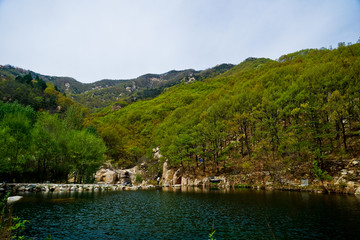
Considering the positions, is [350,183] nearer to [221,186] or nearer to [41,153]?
[221,186]

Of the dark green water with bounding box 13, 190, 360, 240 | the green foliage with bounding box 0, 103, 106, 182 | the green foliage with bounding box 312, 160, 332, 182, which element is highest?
the green foliage with bounding box 0, 103, 106, 182

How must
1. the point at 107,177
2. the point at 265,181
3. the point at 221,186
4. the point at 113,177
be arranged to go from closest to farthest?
the point at 265,181
the point at 221,186
the point at 107,177
the point at 113,177

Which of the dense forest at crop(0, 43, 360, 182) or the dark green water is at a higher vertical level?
the dense forest at crop(0, 43, 360, 182)

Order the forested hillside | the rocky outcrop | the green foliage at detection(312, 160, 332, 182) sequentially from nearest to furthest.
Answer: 1. the green foliage at detection(312, 160, 332, 182)
2. the forested hillside
3. the rocky outcrop

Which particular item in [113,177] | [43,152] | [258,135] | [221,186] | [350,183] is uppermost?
[258,135]

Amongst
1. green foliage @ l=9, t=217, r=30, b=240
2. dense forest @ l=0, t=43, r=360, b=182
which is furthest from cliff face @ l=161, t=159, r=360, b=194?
green foliage @ l=9, t=217, r=30, b=240

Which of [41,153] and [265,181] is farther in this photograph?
[41,153]

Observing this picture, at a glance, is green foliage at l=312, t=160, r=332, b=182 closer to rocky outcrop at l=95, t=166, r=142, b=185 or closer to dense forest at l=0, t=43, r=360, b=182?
dense forest at l=0, t=43, r=360, b=182

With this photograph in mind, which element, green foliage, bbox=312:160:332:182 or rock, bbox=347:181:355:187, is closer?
rock, bbox=347:181:355:187

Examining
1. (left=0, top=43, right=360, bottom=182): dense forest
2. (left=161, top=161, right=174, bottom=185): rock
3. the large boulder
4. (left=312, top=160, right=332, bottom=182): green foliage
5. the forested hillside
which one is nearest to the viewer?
(left=312, top=160, right=332, bottom=182): green foliage

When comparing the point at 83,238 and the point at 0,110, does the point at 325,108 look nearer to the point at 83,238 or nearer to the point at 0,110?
the point at 83,238

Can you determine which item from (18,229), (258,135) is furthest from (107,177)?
(18,229)

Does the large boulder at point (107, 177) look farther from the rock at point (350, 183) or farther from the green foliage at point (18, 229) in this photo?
the rock at point (350, 183)

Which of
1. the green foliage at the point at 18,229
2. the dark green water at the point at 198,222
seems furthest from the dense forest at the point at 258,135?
the green foliage at the point at 18,229
